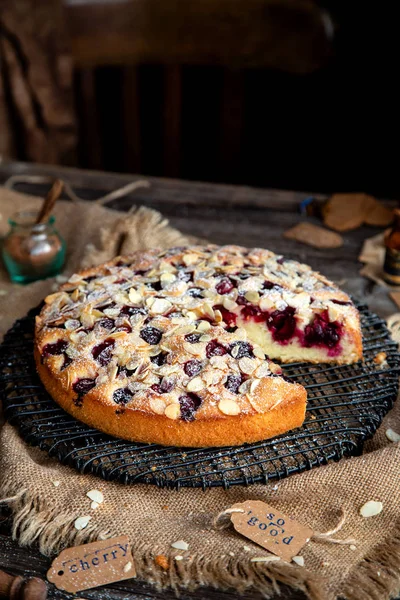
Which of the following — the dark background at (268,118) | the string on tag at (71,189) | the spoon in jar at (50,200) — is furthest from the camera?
the dark background at (268,118)

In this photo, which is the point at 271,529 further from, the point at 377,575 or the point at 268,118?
the point at 268,118

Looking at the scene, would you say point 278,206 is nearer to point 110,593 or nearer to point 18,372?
point 18,372

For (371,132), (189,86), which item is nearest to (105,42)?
(189,86)

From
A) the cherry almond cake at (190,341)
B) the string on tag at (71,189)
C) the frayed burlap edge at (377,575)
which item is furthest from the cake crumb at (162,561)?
the string on tag at (71,189)

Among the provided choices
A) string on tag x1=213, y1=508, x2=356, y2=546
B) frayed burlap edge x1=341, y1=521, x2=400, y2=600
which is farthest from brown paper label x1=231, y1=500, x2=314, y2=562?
frayed burlap edge x1=341, y1=521, x2=400, y2=600

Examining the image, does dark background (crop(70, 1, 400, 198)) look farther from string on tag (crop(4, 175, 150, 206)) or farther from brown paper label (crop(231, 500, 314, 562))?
brown paper label (crop(231, 500, 314, 562))

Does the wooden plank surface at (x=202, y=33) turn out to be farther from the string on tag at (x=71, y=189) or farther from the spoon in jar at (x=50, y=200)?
the spoon in jar at (x=50, y=200)
